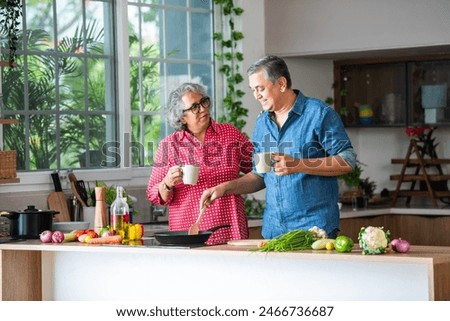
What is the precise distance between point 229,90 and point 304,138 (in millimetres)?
2648

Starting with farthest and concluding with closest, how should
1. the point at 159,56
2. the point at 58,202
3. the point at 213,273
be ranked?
the point at 159,56 → the point at 58,202 → the point at 213,273

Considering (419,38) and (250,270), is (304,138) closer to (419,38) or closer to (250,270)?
(250,270)

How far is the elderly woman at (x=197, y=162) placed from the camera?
5.00m

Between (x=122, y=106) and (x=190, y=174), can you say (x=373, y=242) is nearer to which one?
(x=190, y=174)

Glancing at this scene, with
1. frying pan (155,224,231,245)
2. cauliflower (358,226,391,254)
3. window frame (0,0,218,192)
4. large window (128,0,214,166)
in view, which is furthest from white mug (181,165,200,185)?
large window (128,0,214,166)

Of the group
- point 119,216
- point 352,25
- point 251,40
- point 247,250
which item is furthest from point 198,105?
point 352,25

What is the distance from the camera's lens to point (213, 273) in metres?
4.55

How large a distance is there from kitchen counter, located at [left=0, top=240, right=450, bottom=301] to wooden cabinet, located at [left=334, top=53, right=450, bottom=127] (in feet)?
11.3

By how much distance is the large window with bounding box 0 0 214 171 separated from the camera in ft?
20.3

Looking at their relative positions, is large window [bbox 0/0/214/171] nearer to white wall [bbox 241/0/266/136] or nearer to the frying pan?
white wall [bbox 241/0/266/136]

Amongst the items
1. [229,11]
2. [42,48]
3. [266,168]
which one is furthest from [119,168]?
[266,168]

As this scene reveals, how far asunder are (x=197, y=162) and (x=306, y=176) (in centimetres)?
61

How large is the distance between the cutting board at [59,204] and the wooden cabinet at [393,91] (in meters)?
2.66

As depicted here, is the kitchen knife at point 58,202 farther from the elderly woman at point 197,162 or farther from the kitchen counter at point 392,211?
the kitchen counter at point 392,211
